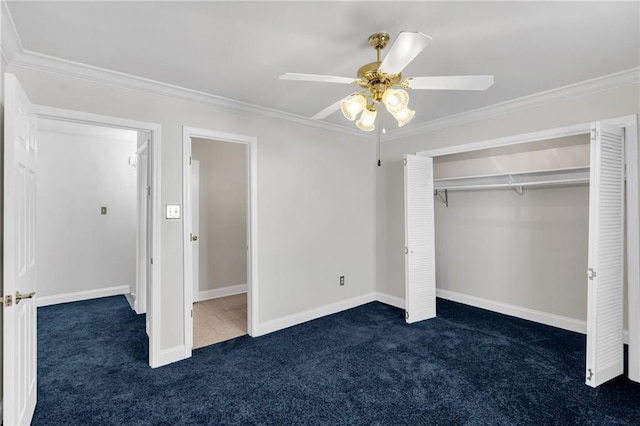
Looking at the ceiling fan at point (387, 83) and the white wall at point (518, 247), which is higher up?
the ceiling fan at point (387, 83)

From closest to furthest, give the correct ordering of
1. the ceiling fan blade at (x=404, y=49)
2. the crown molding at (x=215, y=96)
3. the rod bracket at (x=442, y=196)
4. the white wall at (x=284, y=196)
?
the ceiling fan blade at (x=404, y=49) → the crown molding at (x=215, y=96) → the white wall at (x=284, y=196) → the rod bracket at (x=442, y=196)

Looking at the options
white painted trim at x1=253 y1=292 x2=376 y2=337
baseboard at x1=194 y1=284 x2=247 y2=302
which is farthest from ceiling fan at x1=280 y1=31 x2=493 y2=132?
baseboard at x1=194 y1=284 x2=247 y2=302

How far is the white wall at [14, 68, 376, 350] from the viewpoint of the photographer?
8.61 ft

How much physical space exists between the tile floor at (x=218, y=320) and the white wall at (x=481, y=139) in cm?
201

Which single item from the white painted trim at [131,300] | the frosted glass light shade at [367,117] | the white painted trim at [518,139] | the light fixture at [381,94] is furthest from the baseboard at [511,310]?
the white painted trim at [131,300]

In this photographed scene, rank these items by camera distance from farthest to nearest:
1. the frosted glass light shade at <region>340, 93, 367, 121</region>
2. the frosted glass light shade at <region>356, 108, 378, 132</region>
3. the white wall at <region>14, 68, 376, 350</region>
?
1. the white wall at <region>14, 68, 376, 350</region>
2. the frosted glass light shade at <region>356, 108, 378, 132</region>
3. the frosted glass light shade at <region>340, 93, 367, 121</region>

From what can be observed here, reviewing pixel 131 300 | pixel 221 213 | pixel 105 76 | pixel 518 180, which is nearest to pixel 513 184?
pixel 518 180

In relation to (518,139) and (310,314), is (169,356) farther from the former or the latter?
(518,139)

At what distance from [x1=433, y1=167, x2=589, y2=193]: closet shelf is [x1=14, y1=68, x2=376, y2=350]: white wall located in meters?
1.08

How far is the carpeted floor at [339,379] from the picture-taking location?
6.88 ft

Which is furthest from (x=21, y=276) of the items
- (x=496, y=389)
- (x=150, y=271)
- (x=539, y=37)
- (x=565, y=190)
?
(x=565, y=190)

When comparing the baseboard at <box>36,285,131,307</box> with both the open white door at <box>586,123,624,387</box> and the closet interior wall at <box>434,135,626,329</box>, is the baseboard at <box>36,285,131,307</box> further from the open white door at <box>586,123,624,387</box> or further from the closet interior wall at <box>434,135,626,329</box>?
the open white door at <box>586,123,624,387</box>

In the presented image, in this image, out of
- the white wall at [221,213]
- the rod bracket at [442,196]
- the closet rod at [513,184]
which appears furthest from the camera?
the white wall at [221,213]

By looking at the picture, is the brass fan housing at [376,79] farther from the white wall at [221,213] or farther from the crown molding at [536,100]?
the white wall at [221,213]
